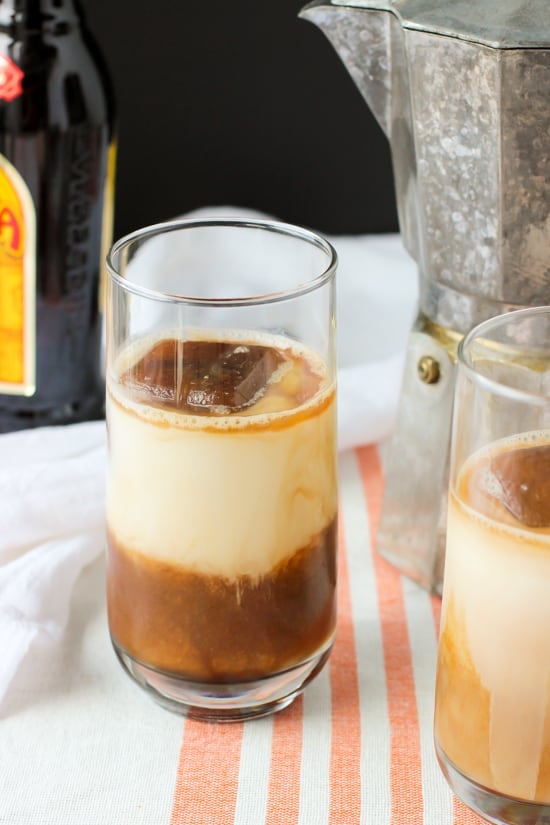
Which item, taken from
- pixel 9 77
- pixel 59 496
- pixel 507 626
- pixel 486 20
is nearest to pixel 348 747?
pixel 507 626

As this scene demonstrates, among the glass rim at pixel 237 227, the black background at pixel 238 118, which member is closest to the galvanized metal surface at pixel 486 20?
the glass rim at pixel 237 227

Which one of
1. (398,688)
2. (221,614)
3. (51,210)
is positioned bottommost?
(398,688)

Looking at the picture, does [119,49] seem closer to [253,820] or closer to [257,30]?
[257,30]

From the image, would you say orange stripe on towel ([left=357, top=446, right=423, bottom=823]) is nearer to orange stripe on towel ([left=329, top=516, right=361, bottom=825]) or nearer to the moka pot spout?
orange stripe on towel ([left=329, top=516, right=361, bottom=825])

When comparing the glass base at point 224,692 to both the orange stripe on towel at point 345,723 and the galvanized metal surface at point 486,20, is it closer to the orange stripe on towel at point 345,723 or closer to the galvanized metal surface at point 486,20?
the orange stripe on towel at point 345,723

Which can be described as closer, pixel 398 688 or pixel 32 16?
pixel 398 688

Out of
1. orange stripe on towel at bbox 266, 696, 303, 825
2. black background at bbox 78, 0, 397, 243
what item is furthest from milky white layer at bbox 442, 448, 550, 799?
black background at bbox 78, 0, 397, 243

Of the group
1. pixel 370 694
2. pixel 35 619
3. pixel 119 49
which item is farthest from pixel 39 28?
pixel 370 694

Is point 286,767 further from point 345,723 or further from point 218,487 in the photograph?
point 218,487
